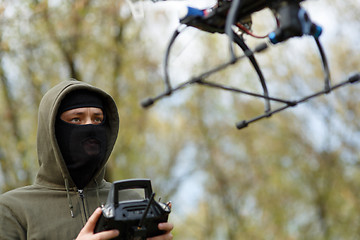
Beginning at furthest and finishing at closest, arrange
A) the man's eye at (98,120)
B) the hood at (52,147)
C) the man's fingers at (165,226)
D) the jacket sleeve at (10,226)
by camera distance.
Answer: the man's eye at (98,120)
the hood at (52,147)
the jacket sleeve at (10,226)
the man's fingers at (165,226)

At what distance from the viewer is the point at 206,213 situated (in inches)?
740

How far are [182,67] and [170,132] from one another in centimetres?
267

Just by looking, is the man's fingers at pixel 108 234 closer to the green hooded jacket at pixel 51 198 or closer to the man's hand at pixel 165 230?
the man's hand at pixel 165 230

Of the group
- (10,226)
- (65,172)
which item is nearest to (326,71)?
(65,172)

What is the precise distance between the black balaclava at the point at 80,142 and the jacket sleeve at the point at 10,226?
40 cm

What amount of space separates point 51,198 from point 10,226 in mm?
289

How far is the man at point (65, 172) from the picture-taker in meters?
2.48

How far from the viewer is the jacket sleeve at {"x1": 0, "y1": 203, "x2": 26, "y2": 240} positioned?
2373mm

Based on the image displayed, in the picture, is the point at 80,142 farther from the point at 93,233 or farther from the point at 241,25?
the point at 241,25

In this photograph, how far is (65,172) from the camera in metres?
2.62

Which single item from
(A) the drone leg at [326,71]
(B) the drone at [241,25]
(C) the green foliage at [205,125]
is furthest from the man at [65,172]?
(C) the green foliage at [205,125]

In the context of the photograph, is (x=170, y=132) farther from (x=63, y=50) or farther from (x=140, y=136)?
(x=63, y=50)

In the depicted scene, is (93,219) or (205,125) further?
(205,125)

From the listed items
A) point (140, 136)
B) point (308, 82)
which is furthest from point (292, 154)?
point (140, 136)
